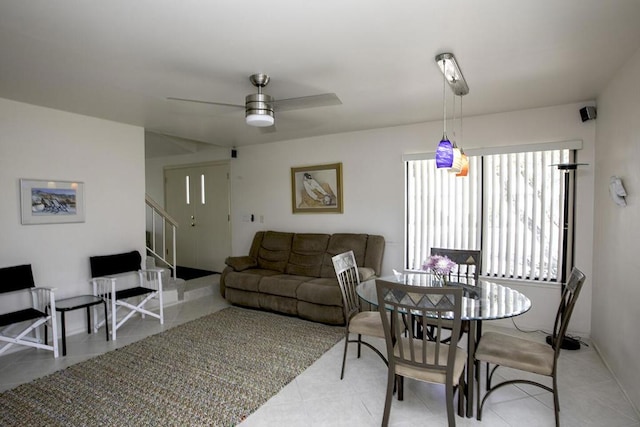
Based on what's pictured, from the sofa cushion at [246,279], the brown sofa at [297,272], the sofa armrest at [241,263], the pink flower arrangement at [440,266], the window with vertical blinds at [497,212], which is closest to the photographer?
the pink flower arrangement at [440,266]

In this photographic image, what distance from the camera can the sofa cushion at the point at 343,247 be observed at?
4410 millimetres

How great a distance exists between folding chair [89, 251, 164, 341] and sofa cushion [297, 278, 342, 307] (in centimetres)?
167

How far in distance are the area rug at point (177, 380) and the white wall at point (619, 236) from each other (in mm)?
2304

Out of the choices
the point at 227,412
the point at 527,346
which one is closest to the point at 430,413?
the point at 527,346

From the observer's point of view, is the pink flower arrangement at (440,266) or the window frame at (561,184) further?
the window frame at (561,184)

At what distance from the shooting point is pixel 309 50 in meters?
2.22

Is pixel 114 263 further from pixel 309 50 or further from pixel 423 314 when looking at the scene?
pixel 423 314

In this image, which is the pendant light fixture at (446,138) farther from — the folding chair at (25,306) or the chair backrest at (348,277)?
the folding chair at (25,306)

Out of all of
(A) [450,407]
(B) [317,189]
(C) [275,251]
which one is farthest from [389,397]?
(B) [317,189]

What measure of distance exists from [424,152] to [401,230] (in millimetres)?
1024

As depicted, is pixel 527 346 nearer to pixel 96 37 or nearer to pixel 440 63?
pixel 440 63

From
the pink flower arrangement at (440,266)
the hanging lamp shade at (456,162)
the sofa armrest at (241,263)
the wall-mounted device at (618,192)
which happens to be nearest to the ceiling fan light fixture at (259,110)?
the hanging lamp shade at (456,162)

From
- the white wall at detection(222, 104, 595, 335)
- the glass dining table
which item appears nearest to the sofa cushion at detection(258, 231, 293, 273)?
the white wall at detection(222, 104, 595, 335)

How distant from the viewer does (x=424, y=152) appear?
418 cm
